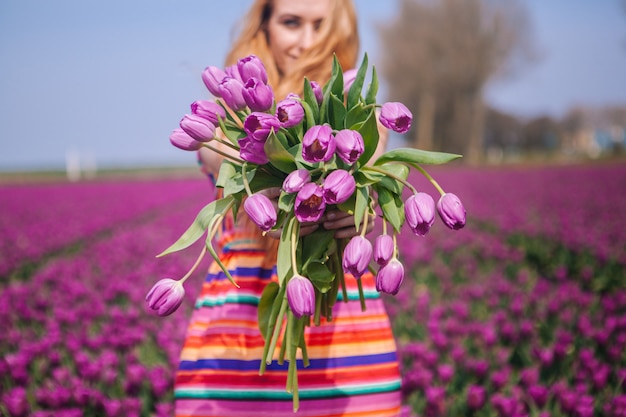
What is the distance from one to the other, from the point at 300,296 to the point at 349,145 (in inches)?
11.6

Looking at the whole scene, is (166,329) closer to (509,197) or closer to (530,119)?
(509,197)

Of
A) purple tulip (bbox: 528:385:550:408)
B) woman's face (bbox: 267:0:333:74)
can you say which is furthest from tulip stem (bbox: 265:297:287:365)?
purple tulip (bbox: 528:385:550:408)

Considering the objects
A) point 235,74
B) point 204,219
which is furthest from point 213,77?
point 204,219

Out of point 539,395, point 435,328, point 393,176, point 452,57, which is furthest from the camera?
point 452,57

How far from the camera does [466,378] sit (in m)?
2.67

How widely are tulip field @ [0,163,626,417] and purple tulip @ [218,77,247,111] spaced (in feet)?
4.76

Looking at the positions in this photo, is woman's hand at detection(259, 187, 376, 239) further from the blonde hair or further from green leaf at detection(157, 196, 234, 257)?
the blonde hair

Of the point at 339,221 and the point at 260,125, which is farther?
the point at 339,221

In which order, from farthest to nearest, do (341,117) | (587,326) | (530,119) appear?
(530,119), (587,326), (341,117)

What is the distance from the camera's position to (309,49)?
182 cm

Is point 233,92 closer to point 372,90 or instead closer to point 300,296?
point 372,90

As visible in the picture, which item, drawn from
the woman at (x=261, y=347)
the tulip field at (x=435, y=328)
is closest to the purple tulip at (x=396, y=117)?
the woman at (x=261, y=347)

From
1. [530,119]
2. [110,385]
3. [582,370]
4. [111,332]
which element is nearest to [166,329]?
[111,332]

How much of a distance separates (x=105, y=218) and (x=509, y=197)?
22.7 feet
